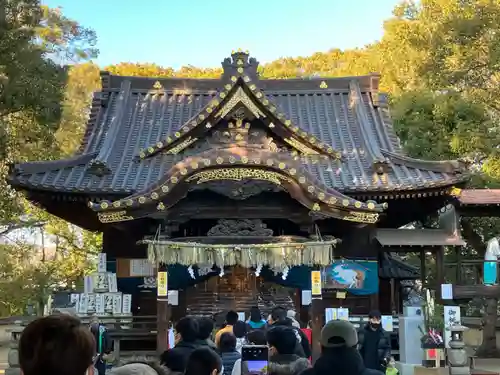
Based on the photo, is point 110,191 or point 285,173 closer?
point 285,173

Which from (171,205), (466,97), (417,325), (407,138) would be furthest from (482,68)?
(171,205)

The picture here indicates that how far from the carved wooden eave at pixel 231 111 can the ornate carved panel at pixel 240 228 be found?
2.44m

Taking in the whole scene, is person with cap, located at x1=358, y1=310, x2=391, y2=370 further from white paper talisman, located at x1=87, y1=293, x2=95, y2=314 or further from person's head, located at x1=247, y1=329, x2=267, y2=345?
white paper talisman, located at x1=87, y1=293, x2=95, y2=314

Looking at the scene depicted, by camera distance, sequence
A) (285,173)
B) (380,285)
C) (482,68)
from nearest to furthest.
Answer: (285,173) < (380,285) < (482,68)

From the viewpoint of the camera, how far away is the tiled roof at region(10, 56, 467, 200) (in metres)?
13.4

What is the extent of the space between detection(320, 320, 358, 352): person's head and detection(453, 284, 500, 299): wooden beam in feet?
34.6

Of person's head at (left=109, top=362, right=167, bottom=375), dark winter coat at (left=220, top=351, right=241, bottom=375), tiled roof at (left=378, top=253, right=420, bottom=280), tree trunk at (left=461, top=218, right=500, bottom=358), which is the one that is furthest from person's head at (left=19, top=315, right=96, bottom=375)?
tree trunk at (left=461, top=218, right=500, bottom=358)

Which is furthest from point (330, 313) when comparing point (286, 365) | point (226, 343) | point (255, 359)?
point (286, 365)

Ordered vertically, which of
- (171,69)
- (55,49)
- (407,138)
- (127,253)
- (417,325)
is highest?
(171,69)

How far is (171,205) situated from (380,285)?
20.3ft

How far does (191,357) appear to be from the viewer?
3949 millimetres

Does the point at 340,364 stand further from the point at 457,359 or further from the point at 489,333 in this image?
the point at 489,333

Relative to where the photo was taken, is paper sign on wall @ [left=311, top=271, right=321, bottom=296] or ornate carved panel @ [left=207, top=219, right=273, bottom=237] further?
ornate carved panel @ [left=207, top=219, right=273, bottom=237]

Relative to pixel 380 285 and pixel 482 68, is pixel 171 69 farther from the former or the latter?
pixel 380 285
